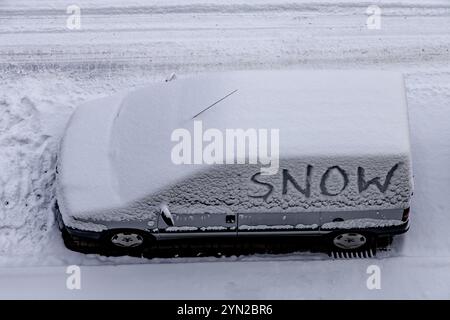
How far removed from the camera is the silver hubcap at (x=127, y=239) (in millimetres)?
7160

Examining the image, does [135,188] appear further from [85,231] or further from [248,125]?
[248,125]

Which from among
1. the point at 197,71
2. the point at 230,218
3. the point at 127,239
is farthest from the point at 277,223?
the point at 197,71

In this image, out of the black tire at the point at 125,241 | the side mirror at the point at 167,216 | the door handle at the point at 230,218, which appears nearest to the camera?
the side mirror at the point at 167,216

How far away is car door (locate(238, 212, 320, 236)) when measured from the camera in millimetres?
6934

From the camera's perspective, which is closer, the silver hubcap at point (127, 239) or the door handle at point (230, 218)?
the door handle at point (230, 218)

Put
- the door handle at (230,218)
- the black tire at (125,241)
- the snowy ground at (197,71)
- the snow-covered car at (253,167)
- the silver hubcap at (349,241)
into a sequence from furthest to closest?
the snowy ground at (197,71)
the silver hubcap at (349,241)
the black tire at (125,241)
the door handle at (230,218)
the snow-covered car at (253,167)

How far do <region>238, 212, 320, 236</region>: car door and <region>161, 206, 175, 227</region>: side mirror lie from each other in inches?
29.3

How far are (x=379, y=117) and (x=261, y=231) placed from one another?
1794mm

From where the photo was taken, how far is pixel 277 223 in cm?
702

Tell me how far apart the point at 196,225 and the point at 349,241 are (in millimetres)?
1785

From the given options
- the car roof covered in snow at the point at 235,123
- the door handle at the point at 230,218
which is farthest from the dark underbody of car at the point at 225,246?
the car roof covered in snow at the point at 235,123

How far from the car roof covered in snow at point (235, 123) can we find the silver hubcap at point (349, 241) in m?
1.08

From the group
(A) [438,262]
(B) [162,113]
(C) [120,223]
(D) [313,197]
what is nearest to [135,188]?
(C) [120,223]

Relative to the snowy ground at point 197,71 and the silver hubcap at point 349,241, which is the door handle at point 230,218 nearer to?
the snowy ground at point 197,71
